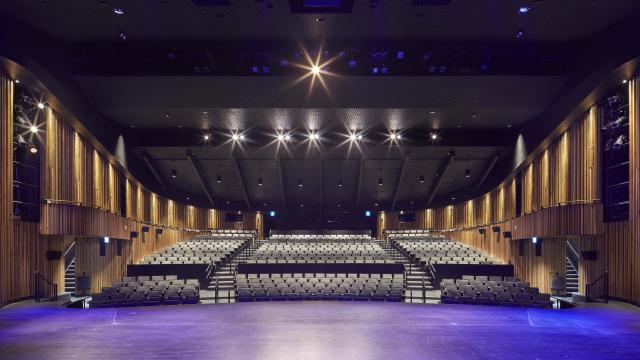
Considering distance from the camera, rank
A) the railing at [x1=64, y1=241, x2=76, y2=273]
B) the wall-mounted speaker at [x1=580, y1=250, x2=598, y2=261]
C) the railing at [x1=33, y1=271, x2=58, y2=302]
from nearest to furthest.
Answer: the railing at [x1=33, y1=271, x2=58, y2=302], the wall-mounted speaker at [x1=580, y1=250, x2=598, y2=261], the railing at [x1=64, y1=241, x2=76, y2=273]

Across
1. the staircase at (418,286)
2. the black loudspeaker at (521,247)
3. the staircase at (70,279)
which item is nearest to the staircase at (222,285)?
the staircase at (70,279)

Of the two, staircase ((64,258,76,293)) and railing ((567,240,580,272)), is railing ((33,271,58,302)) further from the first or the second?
railing ((567,240,580,272))

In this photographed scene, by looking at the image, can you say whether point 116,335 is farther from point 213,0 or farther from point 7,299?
point 213,0

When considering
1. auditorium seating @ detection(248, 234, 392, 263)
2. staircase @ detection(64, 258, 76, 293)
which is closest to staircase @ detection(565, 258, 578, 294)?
auditorium seating @ detection(248, 234, 392, 263)

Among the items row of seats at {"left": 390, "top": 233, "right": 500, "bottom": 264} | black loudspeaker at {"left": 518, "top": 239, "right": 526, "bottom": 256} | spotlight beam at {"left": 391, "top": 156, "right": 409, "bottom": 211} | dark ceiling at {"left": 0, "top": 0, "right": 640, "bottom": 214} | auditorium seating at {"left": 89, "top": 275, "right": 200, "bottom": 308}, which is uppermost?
dark ceiling at {"left": 0, "top": 0, "right": 640, "bottom": 214}

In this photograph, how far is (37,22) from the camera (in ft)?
45.1

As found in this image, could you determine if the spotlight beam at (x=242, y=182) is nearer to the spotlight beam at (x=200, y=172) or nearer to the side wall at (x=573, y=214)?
the spotlight beam at (x=200, y=172)

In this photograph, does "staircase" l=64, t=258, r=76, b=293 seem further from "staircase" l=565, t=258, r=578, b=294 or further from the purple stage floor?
"staircase" l=565, t=258, r=578, b=294

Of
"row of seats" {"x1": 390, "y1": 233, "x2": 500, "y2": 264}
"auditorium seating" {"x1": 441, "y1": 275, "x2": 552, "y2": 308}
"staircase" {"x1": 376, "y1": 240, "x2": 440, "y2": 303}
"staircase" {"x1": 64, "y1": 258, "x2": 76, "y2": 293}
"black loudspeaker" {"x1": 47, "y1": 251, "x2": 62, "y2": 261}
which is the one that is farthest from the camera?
"row of seats" {"x1": 390, "y1": 233, "x2": 500, "y2": 264}

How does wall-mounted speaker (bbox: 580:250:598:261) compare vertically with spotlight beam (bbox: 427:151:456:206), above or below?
below

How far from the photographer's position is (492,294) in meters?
14.9

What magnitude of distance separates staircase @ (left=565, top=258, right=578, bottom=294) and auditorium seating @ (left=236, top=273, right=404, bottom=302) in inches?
251

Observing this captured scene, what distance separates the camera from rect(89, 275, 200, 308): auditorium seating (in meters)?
14.4

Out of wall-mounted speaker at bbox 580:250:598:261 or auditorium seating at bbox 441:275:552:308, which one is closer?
auditorium seating at bbox 441:275:552:308
